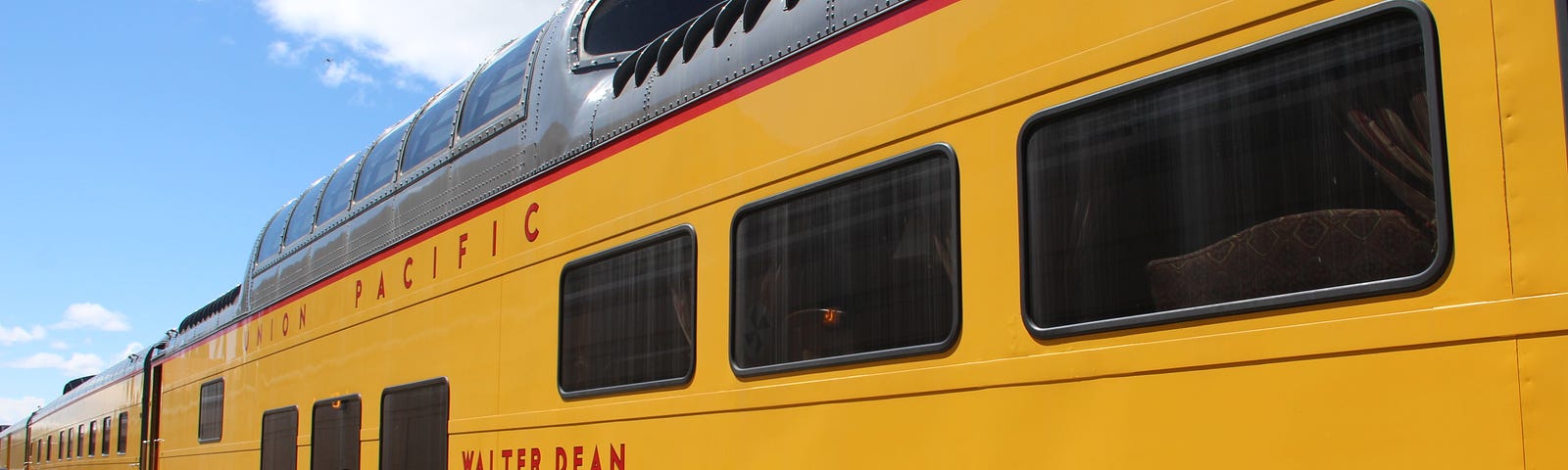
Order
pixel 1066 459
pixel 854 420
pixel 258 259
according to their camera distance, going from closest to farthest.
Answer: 1. pixel 1066 459
2. pixel 854 420
3. pixel 258 259

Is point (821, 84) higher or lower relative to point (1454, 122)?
higher

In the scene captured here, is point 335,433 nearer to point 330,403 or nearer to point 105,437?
point 330,403

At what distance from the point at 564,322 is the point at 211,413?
6.38 metres

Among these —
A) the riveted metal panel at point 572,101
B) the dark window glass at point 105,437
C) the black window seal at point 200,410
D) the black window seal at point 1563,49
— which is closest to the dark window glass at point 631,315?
the riveted metal panel at point 572,101

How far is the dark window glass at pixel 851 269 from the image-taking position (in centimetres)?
338

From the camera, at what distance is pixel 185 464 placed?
36.4 feet

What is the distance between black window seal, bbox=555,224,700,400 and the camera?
4324mm

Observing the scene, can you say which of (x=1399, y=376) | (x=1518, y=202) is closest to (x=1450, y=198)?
(x=1518, y=202)

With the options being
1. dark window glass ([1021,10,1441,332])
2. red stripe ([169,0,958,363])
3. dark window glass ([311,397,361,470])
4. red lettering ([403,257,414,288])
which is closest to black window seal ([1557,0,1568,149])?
dark window glass ([1021,10,1441,332])

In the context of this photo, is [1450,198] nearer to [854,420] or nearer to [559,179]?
[854,420]

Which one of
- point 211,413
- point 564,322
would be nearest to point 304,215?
point 211,413

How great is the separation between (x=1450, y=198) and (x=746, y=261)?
2.16 metres

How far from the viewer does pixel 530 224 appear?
18.0ft

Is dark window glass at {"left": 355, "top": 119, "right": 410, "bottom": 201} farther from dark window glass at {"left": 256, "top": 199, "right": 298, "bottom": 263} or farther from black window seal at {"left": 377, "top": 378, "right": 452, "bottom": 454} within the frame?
dark window glass at {"left": 256, "top": 199, "right": 298, "bottom": 263}
